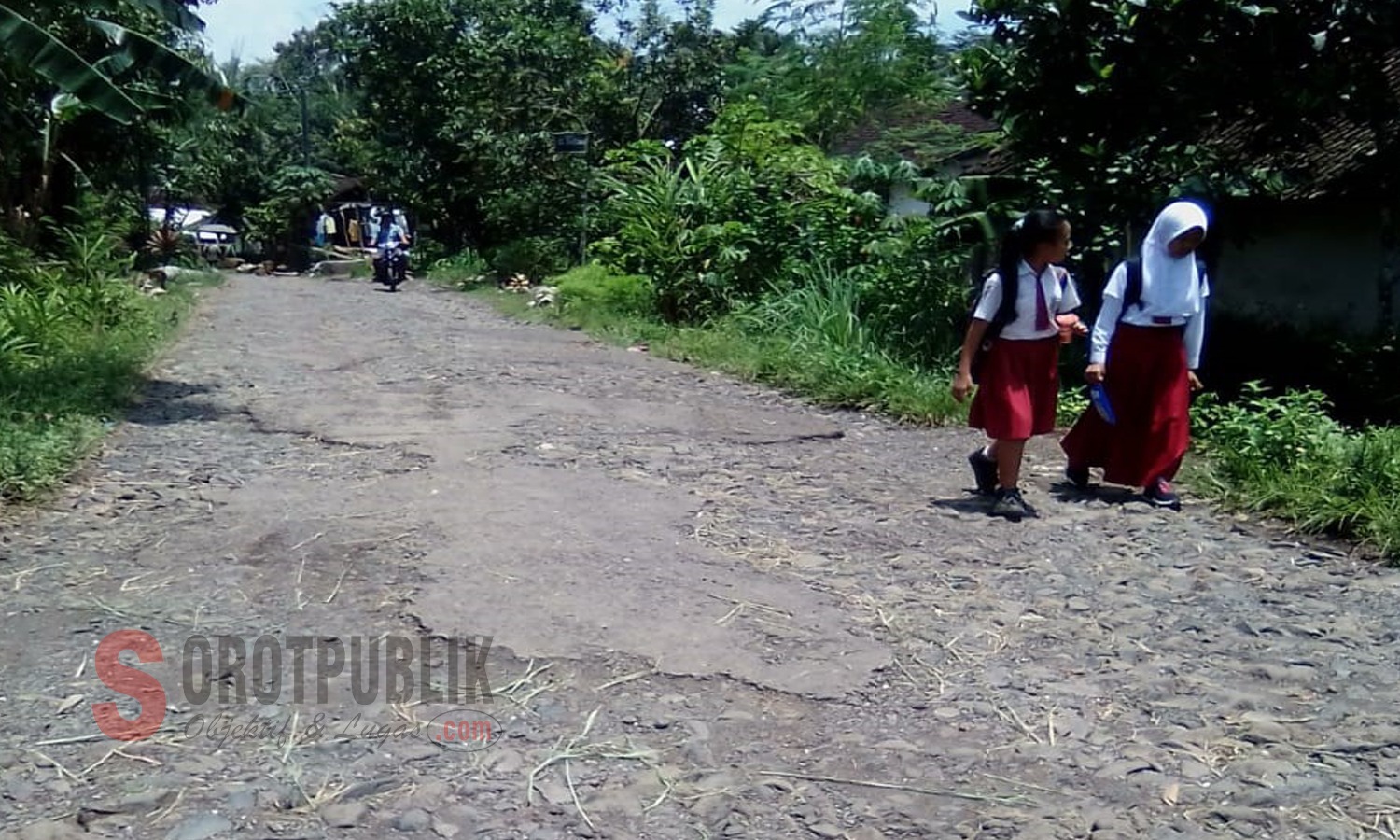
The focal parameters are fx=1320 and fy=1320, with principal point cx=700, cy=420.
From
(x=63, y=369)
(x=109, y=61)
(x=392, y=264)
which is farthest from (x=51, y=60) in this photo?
(x=392, y=264)

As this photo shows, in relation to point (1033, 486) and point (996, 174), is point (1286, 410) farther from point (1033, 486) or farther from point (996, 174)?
point (996, 174)

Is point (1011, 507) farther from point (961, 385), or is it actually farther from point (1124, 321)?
point (1124, 321)

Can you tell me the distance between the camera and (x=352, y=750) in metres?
3.52

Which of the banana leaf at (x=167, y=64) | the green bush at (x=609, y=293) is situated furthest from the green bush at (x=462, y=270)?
the banana leaf at (x=167, y=64)

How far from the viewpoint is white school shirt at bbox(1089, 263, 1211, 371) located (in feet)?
20.5

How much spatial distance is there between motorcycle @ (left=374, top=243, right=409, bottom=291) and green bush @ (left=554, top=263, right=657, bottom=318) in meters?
6.49

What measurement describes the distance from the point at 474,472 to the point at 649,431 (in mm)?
1681

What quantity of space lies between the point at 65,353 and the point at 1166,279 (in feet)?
25.8

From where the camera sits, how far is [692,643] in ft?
14.4

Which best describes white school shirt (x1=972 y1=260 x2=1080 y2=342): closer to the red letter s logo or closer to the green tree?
the red letter s logo

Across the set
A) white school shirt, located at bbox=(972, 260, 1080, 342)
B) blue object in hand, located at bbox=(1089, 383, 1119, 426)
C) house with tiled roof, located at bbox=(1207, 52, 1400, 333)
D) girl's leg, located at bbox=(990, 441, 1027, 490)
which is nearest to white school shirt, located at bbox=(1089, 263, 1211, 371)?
blue object in hand, located at bbox=(1089, 383, 1119, 426)

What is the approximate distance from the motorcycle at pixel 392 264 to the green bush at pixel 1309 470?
18552mm

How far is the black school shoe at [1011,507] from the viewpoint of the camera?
6.18 m

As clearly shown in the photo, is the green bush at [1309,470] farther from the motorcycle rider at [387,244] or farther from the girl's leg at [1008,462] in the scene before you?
the motorcycle rider at [387,244]
